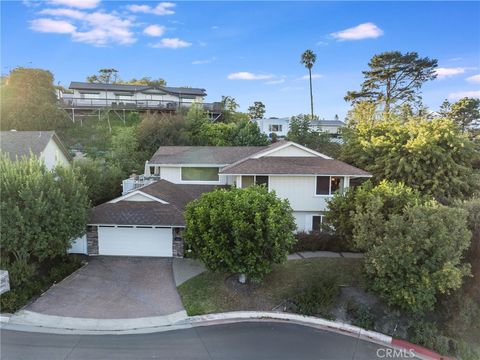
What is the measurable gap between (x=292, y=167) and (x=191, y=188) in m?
7.57

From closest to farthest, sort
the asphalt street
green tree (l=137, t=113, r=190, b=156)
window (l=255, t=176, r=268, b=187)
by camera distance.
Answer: the asphalt street, window (l=255, t=176, r=268, b=187), green tree (l=137, t=113, r=190, b=156)

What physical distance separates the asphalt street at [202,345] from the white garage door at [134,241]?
22.5 ft

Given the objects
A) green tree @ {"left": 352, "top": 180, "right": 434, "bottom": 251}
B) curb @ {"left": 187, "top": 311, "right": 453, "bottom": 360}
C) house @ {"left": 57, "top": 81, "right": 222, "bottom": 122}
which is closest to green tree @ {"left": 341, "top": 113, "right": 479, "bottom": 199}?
green tree @ {"left": 352, "top": 180, "right": 434, "bottom": 251}

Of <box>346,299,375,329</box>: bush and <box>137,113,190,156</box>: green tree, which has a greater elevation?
<box>137,113,190,156</box>: green tree

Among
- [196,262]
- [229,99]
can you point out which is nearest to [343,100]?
[229,99]

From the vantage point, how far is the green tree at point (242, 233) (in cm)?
1278

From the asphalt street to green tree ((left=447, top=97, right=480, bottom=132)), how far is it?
163 ft

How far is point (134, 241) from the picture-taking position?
703 inches

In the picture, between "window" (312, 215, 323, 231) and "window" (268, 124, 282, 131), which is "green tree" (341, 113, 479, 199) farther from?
"window" (268, 124, 282, 131)

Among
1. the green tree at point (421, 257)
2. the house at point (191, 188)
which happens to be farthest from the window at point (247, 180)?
the green tree at point (421, 257)

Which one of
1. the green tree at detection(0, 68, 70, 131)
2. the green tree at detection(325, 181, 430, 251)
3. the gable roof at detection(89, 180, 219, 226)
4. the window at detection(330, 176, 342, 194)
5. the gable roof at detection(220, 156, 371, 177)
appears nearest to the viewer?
the green tree at detection(325, 181, 430, 251)

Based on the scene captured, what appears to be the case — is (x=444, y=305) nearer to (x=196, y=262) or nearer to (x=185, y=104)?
(x=196, y=262)

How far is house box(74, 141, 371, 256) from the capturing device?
57.9 ft

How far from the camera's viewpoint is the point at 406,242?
11.8 m
